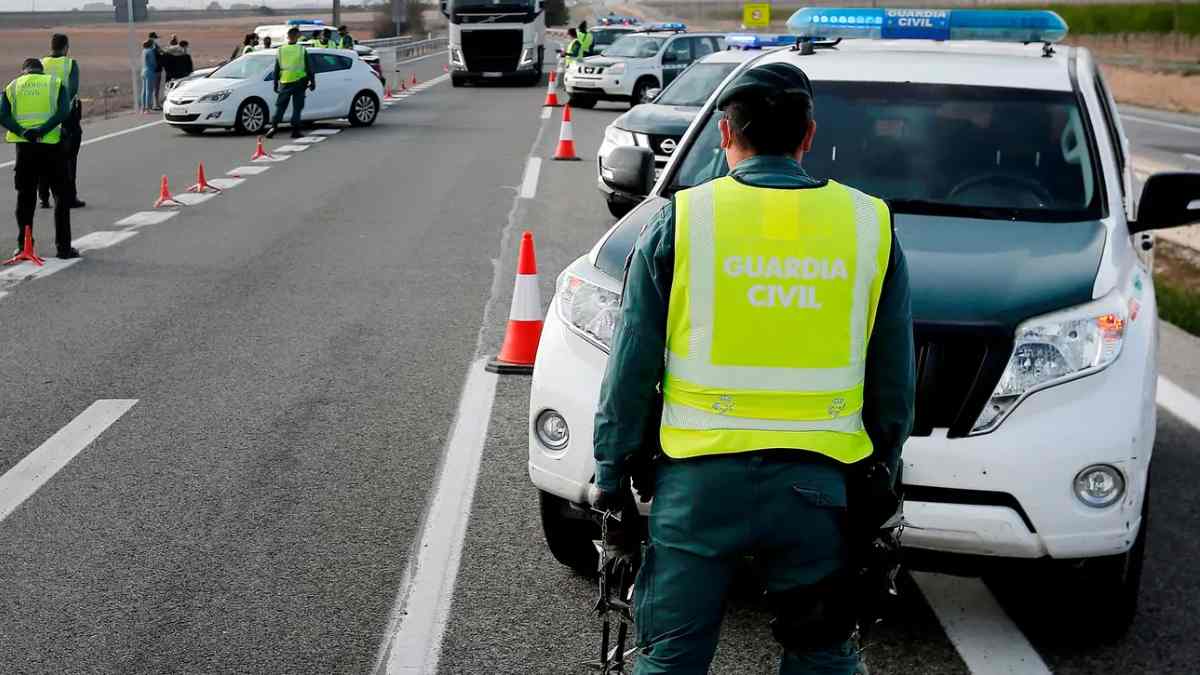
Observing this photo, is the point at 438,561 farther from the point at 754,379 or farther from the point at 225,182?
the point at 225,182

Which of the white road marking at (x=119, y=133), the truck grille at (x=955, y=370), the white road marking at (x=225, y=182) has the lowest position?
the white road marking at (x=119, y=133)

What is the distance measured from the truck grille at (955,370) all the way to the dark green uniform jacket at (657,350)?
1.39 metres

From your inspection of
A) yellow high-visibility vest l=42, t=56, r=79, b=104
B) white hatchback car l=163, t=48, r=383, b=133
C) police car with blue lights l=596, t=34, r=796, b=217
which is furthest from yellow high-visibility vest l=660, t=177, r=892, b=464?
white hatchback car l=163, t=48, r=383, b=133

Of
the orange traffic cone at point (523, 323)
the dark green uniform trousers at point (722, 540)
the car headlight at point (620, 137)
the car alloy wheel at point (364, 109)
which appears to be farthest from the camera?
the car alloy wheel at point (364, 109)

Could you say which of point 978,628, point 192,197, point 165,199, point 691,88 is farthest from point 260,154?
point 978,628

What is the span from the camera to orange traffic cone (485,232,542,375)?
8.66m

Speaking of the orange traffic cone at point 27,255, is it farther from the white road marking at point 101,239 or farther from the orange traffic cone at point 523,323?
the orange traffic cone at point 523,323

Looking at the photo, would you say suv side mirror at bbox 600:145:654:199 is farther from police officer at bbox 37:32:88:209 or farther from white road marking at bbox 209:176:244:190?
white road marking at bbox 209:176:244:190

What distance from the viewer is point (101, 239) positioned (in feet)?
47.3

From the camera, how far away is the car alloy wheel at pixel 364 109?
28.3 m

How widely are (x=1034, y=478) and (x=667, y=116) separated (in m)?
12.3

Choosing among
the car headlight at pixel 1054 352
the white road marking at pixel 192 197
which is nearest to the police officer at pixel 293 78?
the white road marking at pixel 192 197

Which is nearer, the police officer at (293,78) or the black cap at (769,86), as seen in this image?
the black cap at (769,86)

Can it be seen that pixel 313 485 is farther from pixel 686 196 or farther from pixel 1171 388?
pixel 1171 388
